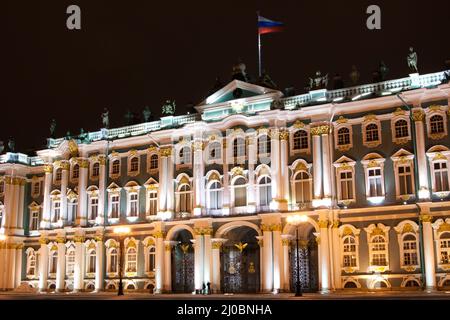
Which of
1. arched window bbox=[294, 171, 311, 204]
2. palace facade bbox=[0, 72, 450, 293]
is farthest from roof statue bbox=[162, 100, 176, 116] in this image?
arched window bbox=[294, 171, 311, 204]

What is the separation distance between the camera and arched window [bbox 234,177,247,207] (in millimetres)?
46875

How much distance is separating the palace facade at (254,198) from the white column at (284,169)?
10 cm

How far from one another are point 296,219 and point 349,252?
4.04 metres

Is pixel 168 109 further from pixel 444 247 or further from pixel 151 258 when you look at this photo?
pixel 444 247

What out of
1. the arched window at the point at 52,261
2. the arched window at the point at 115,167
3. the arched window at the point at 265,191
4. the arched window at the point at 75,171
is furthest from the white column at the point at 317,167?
the arched window at the point at 52,261

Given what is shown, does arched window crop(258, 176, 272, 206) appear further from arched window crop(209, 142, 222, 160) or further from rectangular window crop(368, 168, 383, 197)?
rectangular window crop(368, 168, 383, 197)

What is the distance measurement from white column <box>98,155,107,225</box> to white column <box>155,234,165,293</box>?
235 inches

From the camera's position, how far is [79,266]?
5297 cm

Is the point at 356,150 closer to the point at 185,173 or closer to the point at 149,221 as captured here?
the point at 185,173

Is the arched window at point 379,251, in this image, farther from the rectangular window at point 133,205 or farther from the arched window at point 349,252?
the rectangular window at point 133,205

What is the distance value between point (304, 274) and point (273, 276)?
89.3 inches

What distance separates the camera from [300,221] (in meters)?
43.8
